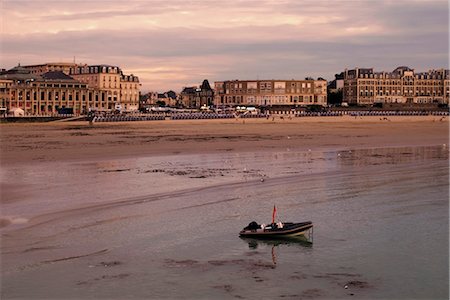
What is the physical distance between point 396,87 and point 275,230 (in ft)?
508

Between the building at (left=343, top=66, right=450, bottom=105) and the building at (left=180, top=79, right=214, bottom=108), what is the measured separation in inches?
1454

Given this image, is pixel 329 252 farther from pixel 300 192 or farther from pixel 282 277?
pixel 300 192

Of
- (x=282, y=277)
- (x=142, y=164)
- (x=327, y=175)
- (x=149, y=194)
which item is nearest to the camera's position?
(x=282, y=277)

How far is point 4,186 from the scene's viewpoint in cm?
2445

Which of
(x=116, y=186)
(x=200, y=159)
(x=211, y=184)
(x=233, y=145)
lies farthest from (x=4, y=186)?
(x=233, y=145)

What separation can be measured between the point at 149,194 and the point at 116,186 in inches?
91.2

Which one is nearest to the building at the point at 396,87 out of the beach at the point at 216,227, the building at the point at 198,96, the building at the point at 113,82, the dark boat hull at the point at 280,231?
the building at the point at 198,96

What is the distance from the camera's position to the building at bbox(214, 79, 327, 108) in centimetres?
15665

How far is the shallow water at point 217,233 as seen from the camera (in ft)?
42.5

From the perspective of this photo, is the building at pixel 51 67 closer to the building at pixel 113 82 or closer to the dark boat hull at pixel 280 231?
the building at pixel 113 82

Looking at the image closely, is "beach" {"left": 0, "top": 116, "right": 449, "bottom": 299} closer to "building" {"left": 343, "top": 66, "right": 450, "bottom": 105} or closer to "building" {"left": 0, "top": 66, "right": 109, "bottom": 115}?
"building" {"left": 0, "top": 66, "right": 109, "bottom": 115}

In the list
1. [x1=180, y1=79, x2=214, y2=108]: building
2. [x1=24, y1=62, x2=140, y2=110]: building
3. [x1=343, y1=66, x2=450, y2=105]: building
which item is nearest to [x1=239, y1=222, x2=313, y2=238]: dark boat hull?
[x1=24, y1=62, x2=140, y2=110]: building

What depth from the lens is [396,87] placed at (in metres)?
165

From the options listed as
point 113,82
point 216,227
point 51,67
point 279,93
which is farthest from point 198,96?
point 216,227
